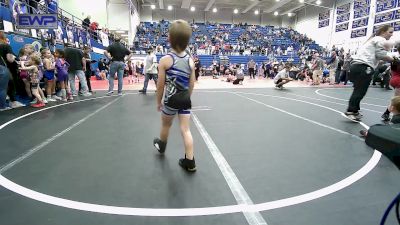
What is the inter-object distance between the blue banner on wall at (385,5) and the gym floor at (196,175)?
22253 millimetres

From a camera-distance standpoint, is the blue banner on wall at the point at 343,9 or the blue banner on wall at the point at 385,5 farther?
the blue banner on wall at the point at 343,9

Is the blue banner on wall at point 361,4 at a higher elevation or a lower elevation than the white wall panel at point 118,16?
higher

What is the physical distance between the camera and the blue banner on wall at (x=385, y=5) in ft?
71.7

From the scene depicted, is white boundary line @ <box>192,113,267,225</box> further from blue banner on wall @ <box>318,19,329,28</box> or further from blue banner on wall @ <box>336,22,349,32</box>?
blue banner on wall @ <box>318,19,329,28</box>

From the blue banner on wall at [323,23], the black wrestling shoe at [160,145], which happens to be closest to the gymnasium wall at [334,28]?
the blue banner on wall at [323,23]

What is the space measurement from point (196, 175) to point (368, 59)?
4097 mm

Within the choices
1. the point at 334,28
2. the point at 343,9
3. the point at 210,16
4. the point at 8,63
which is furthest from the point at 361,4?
the point at 8,63

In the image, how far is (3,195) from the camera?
2400 millimetres

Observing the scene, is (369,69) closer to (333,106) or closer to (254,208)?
(333,106)

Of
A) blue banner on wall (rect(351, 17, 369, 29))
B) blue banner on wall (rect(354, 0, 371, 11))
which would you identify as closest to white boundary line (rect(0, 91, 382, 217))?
blue banner on wall (rect(351, 17, 369, 29))

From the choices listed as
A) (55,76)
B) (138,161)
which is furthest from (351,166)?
(55,76)

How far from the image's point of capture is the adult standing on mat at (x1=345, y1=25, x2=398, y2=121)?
16.3 feet

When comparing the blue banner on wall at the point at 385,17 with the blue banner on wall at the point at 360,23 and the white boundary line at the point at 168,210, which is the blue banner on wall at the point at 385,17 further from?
the white boundary line at the point at 168,210

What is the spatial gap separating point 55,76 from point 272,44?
98.7 ft
